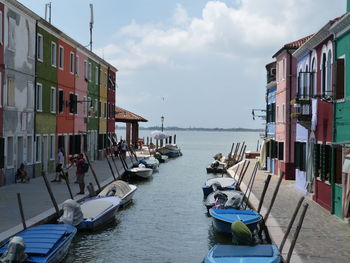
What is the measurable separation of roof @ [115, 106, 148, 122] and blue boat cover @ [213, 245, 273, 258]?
42906 millimetres

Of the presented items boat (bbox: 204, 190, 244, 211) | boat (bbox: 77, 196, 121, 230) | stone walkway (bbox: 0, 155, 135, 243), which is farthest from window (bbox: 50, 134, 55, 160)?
boat (bbox: 204, 190, 244, 211)

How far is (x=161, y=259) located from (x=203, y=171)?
95.8ft

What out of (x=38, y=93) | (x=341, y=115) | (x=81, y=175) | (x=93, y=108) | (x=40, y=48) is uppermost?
(x=40, y=48)

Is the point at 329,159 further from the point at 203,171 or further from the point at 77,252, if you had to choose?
the point at 203,171

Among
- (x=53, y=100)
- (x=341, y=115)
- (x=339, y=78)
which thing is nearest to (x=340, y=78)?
(x=339, y=78)

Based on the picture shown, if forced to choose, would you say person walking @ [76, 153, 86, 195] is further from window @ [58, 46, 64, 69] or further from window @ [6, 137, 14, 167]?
window @ [58, 46, 64, 69]

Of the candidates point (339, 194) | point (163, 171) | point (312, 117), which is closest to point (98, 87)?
point (163, 171)

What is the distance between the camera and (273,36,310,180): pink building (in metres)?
28.6

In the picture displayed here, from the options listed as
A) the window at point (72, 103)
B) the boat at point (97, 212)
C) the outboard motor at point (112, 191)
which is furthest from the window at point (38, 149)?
the boat at point (97, 212)

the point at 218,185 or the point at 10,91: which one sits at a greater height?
the point at 10,91

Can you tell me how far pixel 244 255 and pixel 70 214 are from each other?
641 centimetres

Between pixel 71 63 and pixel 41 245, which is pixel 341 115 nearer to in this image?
pixel 41 245

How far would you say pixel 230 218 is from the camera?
1667 centimetres

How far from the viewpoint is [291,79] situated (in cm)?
2880
